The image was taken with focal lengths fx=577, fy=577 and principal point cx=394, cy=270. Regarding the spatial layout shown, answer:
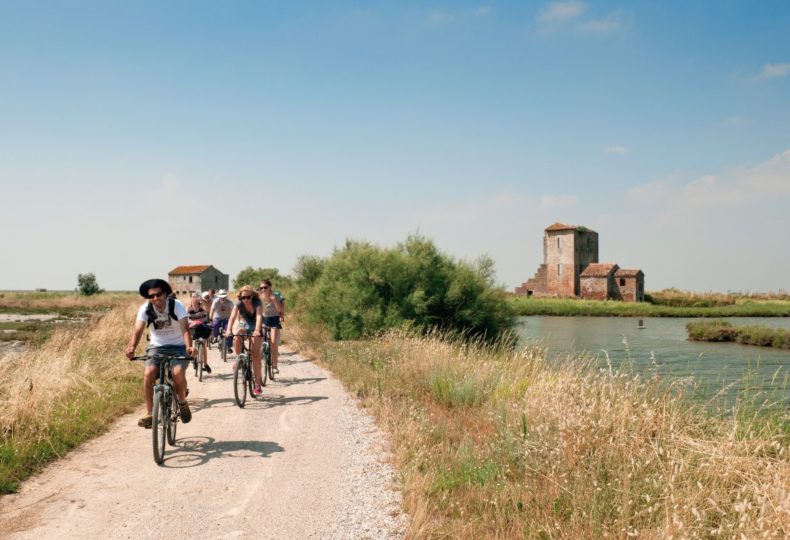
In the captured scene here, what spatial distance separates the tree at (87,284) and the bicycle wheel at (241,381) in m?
93.6

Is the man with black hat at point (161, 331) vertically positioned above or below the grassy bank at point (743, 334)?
above

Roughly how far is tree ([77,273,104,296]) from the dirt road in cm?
9443

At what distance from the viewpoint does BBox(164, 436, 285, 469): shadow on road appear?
727 cm

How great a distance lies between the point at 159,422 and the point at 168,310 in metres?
1.40

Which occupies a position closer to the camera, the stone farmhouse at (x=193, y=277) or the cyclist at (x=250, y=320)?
the cyclist at (x=250, y=320)

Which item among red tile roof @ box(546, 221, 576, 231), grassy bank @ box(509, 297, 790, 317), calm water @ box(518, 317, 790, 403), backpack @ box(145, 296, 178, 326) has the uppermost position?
red tile roof @ box(546, 221, 576, 231)

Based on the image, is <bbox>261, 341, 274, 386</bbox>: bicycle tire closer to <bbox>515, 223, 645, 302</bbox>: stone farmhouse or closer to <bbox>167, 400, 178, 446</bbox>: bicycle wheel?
<bbox>167, 400, 178, 446</bbox>: bicycle wheel

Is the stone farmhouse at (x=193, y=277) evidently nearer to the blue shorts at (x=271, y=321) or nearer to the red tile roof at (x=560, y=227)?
the red tile roof at (x=560, y=227)

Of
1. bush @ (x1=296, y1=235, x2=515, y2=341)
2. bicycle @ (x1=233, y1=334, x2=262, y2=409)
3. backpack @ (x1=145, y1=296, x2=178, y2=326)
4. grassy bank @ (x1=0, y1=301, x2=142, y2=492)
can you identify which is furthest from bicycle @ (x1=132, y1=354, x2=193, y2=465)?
bush @ (x1=296, y1=235, x2=515, y2=341)

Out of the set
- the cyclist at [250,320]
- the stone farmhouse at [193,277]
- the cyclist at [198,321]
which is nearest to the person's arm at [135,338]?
the cyclist at [250,320]

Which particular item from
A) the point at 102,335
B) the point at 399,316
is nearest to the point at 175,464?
the point at 102,335

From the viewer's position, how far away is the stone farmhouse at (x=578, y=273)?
2653 inches

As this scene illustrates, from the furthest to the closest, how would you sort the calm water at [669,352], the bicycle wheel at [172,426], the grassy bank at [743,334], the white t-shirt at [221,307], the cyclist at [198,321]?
1. the grassy bank at [743,334]
2. the calm water at [669,352]
3. the white t-shirt at [221,307]
4. the cyclist at [198,321]
5. the bicycle wheel at [172,426]

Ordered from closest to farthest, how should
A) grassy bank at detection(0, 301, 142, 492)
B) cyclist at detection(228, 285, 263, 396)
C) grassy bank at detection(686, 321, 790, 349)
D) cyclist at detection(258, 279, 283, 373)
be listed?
grassy bank at detection(0, 301, 142, 492) < cyclist at detection(228, 285, 263, 396) < cyclist at detection(258, 279, 283, 373) < grassy bank at detection(686, 321, 790, 349)
